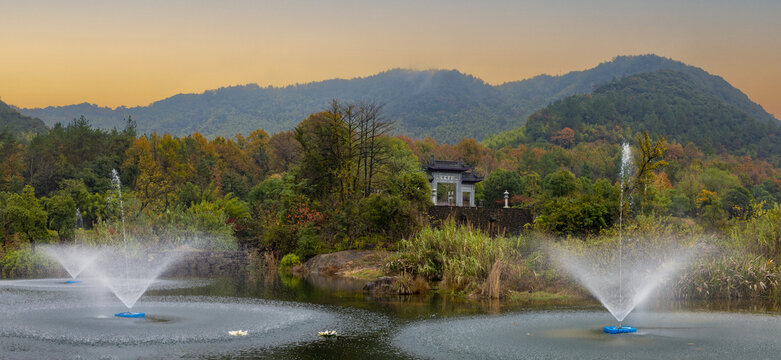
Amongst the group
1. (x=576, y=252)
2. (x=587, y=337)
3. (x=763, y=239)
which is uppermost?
(x=763, y=239)

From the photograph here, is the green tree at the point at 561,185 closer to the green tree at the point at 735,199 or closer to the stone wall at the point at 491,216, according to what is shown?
the stone wall at the point at 491,216

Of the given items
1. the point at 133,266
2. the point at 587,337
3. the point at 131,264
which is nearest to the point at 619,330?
the point at 587,337

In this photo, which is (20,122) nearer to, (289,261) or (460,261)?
(289,261)

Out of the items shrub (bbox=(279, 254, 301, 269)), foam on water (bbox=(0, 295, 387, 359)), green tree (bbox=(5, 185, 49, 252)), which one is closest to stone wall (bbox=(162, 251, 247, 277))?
shrub (bbox=(279, 254, 301, 269))

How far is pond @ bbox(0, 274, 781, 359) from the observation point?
493 inches

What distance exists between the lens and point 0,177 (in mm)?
66875

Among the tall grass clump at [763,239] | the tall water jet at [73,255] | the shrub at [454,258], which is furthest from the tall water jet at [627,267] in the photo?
the tall water jet at [73,255]

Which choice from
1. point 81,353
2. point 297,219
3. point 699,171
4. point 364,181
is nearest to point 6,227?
point 297,219

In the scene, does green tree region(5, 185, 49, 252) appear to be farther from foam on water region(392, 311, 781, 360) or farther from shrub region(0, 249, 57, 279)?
foam on water region(392, 311, 781, 360)

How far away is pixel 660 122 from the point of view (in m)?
148

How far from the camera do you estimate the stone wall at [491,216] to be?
135ft

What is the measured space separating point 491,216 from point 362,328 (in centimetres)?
2710

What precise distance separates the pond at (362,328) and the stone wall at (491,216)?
1890cm

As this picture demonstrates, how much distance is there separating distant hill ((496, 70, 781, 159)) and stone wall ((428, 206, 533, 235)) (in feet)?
331
